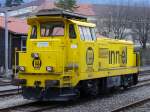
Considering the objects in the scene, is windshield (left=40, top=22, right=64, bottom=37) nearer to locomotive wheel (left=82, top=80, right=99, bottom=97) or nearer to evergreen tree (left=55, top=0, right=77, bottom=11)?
locomotive wheel (left=82, top=80, right=99, bottom=97)

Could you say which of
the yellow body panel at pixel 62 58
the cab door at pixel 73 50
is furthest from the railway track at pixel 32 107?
the cab door at pixel 73 50

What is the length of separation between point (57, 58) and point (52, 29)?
4.47 ft

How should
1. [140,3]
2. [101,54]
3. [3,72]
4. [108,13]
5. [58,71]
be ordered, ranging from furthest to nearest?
[140,3], [108,13], [3,72], [101,54], [58,71]

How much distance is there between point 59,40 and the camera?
1631 cm

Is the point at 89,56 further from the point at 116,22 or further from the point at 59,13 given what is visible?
the point at 116,22

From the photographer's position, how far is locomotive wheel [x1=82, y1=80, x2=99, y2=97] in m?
17.5

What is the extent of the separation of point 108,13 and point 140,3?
10689 mm

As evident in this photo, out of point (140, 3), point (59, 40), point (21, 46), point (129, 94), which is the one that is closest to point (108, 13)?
point (140, 3)

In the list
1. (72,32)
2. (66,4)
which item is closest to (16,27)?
(72,32)

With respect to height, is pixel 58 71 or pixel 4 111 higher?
pixel 58 71

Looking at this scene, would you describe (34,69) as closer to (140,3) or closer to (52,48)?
(52,48)

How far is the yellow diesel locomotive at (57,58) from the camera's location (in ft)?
52.7

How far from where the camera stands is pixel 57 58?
52.9ft

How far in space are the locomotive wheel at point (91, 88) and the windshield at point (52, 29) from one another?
224cm
